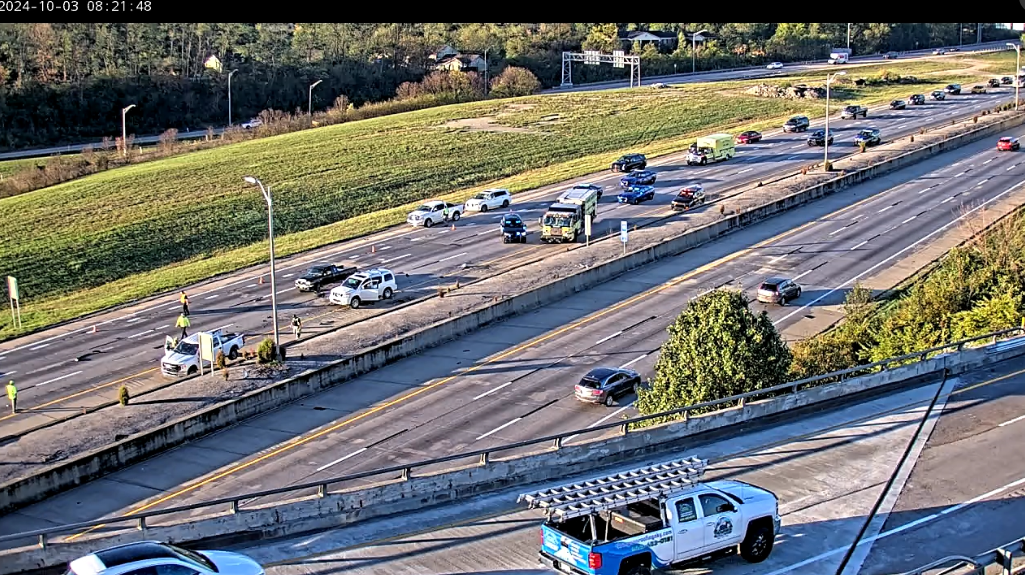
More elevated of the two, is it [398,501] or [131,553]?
[131,553]

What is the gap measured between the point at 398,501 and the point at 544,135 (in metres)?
96.8

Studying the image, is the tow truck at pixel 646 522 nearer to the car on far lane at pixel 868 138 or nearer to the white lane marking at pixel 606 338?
the white lane marking at pixel 606 338

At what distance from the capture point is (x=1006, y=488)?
23.5 m

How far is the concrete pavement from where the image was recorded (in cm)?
3212

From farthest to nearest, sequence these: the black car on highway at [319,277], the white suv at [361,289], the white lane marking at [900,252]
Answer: the black car on highway at [319,277], the white suv at [361,289], the white lane marking at [900,252]

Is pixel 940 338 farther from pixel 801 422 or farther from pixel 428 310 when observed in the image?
pixel 428 310

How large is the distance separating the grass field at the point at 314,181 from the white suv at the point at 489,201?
5.48 metres

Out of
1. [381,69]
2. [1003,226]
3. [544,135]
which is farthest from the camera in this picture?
[381,69]

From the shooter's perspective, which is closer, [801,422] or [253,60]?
[801,422]

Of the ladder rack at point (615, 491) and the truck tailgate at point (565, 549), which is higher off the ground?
the ladder rack at point (615, 491)

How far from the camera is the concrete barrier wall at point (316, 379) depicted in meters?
30.8

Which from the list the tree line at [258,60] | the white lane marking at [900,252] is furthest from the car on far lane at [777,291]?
the tree line at [258,60]

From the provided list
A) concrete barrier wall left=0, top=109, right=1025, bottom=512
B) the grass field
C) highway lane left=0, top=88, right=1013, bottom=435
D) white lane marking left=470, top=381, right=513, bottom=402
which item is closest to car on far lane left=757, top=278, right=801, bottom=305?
concrete barrier wall left=0, top=109, right=1025, bottom=512

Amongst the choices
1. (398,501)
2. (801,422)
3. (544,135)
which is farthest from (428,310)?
A: (544,135)
